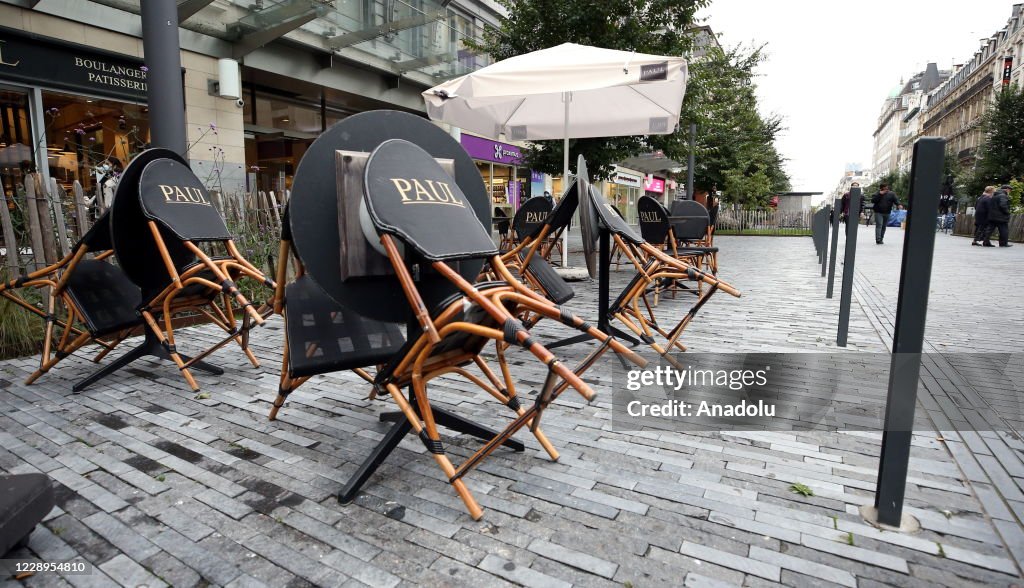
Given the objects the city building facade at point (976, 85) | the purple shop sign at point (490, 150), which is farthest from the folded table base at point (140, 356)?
the city building facade at point (976, 85)

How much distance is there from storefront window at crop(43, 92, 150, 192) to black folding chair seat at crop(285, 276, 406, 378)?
22.8 feet

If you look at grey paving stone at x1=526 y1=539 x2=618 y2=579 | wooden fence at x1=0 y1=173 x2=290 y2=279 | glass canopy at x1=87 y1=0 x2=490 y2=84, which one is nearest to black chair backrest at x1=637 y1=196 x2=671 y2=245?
grey paving stone at x1=526 y1=539 x2=618 y2=579

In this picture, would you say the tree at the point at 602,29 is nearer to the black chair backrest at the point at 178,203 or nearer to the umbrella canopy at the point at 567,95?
the umbrella canopy at the point at 567,95

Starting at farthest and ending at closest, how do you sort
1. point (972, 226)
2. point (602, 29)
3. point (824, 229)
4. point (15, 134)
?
point (972, 226), point (602, 29), point (824, 229), point (15, 134)

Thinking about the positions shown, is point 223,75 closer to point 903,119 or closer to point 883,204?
point 883,204

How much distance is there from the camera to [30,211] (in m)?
4.47

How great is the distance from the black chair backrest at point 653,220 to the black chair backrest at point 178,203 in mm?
4104

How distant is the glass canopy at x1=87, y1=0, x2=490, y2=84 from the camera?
10277 millimetres

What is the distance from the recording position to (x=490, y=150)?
19.0m

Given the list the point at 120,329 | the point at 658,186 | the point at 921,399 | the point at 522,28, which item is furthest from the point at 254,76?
the point at 658,186

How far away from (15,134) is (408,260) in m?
9.52

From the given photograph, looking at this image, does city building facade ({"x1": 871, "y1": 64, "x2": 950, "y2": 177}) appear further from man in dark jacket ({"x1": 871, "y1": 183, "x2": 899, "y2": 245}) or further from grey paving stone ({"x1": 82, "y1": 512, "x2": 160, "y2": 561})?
grey paving stone ({"x1": 82, "y1": 512, "x2": 160, "y2": 561})

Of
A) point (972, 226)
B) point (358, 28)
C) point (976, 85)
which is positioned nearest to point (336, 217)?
point (358, 28)

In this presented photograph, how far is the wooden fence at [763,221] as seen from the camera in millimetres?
27944
